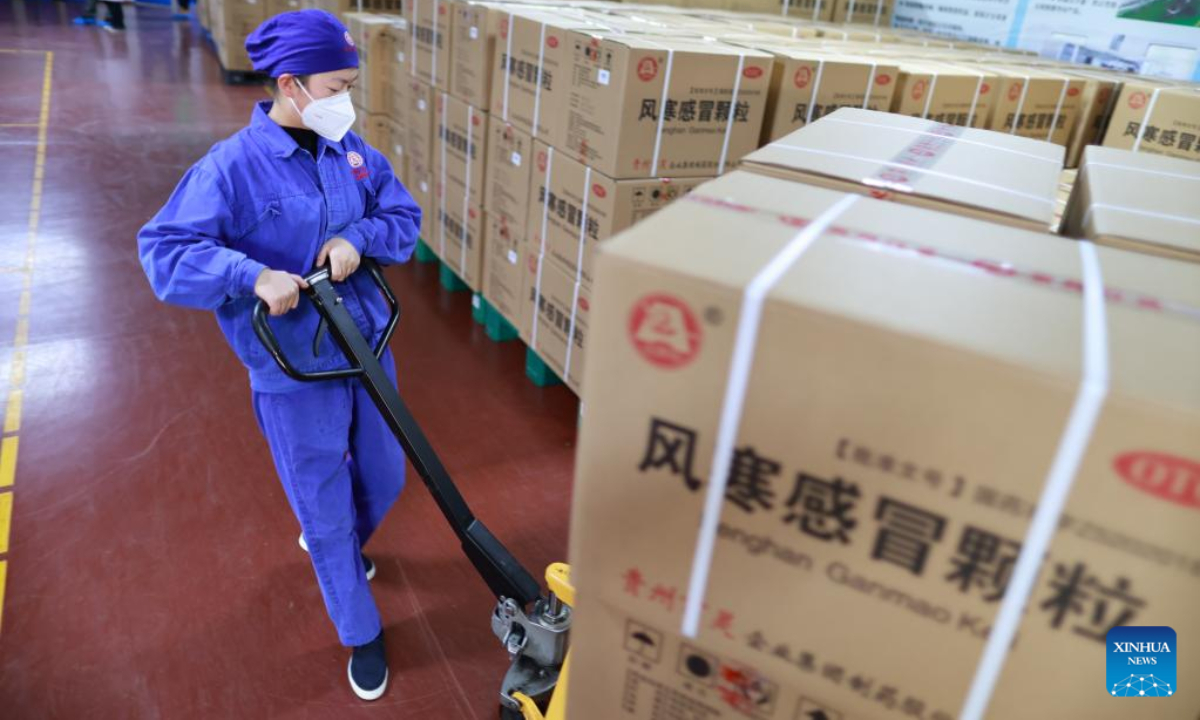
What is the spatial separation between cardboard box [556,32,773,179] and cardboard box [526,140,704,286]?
65mm

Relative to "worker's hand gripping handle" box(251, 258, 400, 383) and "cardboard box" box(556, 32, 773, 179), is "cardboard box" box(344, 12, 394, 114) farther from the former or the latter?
"worker's hand gripping handle" box(251, 258, 400, 383)

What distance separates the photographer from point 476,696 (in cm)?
252

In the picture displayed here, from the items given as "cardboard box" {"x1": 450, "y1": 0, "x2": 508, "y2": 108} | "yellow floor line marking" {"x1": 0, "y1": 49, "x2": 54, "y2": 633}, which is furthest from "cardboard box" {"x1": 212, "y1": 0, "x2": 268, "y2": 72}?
"cardboard box" {"x1": 450, "y1": 0, "x2": 508, "y2": 108}

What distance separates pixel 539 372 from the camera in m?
4.36

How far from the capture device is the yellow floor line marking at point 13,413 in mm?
3502

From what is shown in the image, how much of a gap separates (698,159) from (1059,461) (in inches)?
113

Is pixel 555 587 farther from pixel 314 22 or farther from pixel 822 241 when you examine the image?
pixel 314 22

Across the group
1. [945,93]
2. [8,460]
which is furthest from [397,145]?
[945,93]

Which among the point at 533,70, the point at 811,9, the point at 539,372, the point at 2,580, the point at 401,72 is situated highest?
the point at 811,9

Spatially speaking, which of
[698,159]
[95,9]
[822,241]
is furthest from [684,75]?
[95,9]

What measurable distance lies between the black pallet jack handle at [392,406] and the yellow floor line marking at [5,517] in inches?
68.5

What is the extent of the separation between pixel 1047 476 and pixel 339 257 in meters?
1.79

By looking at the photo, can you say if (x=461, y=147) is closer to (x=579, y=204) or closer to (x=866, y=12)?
(x=579, y=204)

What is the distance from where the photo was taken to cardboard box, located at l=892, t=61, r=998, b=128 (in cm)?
386
